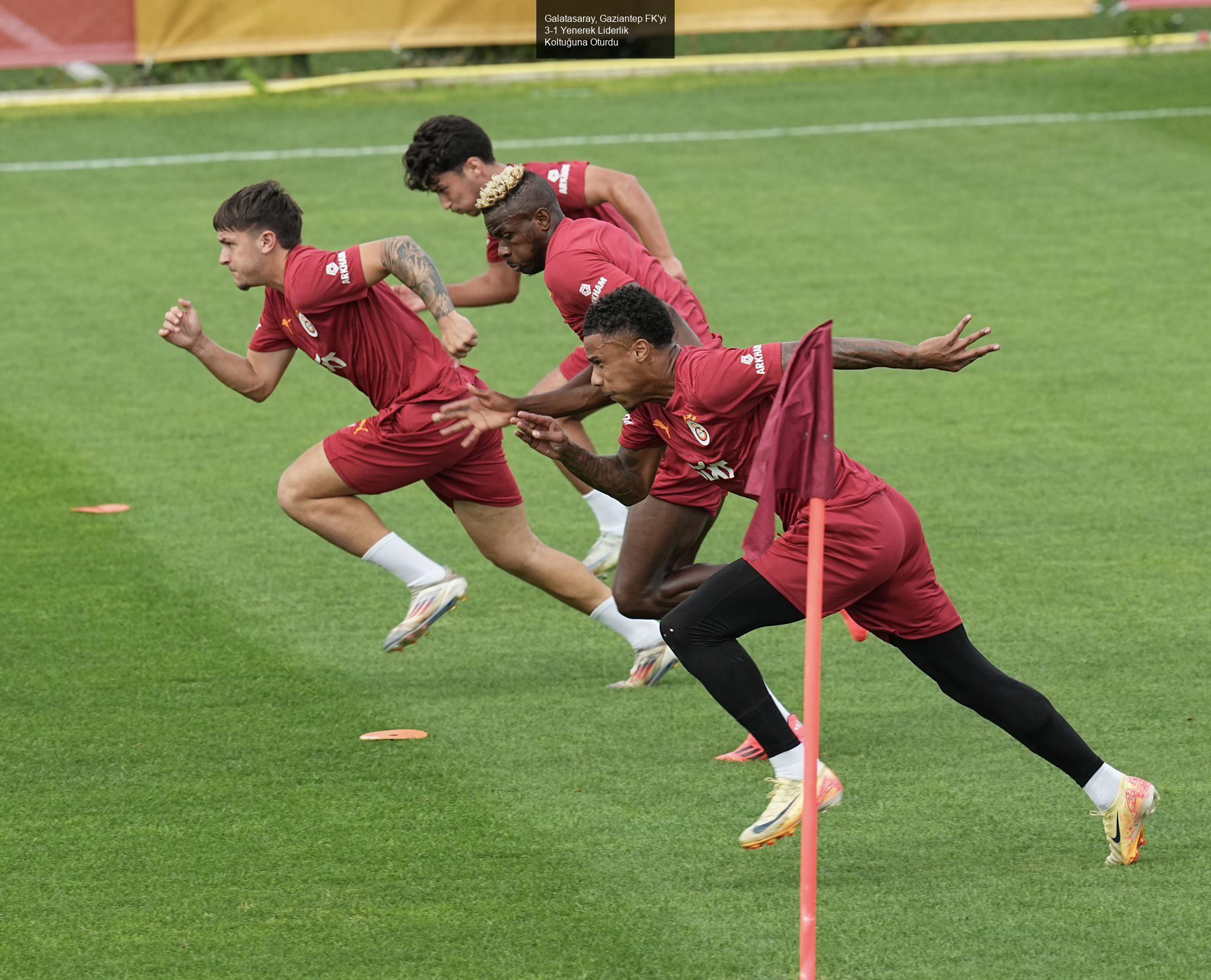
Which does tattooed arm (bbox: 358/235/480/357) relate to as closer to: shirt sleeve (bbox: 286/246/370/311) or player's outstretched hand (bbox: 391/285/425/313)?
shirt sleeve (bbox: 286/246/370/311)

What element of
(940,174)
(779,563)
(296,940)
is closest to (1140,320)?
(940,174)

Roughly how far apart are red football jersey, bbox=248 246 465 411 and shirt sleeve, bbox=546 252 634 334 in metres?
0.61

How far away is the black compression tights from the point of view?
6031mm

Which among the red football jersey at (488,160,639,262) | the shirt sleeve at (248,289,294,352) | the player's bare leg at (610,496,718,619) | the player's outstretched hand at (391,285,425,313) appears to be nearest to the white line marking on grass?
the red football jersey at (488,160,639,262)

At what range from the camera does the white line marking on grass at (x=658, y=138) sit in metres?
18.8

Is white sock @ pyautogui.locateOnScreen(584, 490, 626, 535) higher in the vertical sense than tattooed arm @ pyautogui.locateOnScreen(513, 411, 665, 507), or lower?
lower

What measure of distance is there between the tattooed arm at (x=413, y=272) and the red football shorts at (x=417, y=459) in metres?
0.54

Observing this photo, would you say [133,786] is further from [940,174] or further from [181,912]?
[940,174]

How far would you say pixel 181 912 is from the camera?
19.2 ft

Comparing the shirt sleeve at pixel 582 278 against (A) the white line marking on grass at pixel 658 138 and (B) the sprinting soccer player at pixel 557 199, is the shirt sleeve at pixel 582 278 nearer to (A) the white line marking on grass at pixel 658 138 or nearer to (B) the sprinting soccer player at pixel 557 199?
(B) the sprinting soccer player at pixel 557 199

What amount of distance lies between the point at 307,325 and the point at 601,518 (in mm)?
2374

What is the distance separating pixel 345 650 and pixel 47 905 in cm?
260

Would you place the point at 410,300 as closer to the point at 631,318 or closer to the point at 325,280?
the point at 325,280

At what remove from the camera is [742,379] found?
5977mm
